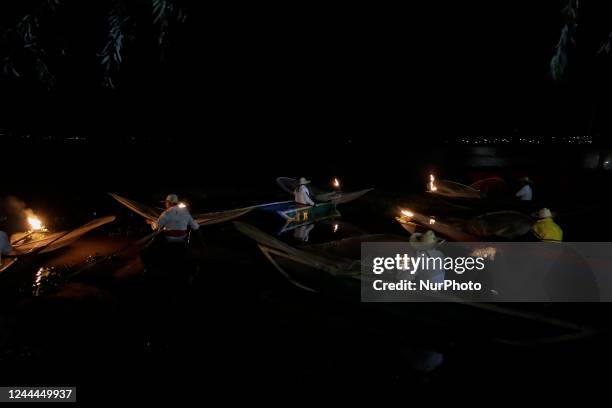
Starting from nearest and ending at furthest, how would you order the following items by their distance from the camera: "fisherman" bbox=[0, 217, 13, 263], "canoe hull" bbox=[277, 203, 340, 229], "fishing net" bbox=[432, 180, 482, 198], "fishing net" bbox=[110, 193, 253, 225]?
"fisherman" bbox=[0, 217, 13, 263], "fishing net" bbox=[110, 193, 253, 225], "canoe hull" bbox=[277, 203, 340, 229], "fishing net" bbox=[432, 180, 482, 198]

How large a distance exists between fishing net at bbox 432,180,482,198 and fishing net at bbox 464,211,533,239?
5461 mm

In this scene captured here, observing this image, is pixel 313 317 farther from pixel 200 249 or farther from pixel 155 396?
pixel 200 249

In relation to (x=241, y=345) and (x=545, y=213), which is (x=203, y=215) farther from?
(x=545, y=213)

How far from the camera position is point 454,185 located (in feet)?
47.2

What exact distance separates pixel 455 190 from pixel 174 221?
36.3ft

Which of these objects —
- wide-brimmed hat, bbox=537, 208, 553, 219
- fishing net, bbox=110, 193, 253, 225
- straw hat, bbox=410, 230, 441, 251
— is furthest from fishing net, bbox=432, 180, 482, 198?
straw hat, bbox=410, 230, 441, 251

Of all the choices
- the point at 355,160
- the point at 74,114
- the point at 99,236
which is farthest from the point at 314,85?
the point at 74,114

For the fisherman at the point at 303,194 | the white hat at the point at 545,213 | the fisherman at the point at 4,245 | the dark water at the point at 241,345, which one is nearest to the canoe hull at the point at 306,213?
the fisherman at the point at 303,194

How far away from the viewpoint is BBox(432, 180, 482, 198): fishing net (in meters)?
13.7

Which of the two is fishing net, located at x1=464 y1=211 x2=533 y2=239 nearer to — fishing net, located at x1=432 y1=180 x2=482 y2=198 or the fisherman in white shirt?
fishing net, located at x1=432 y1=180 x2=482 y2=198

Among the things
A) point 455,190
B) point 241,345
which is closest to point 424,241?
point 241,345

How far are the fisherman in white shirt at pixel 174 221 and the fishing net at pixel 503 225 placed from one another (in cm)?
Answer: 638

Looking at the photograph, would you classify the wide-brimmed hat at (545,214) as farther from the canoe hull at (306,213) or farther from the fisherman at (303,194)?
the fisherman at (303,194)

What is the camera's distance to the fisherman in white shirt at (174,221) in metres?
7.12
